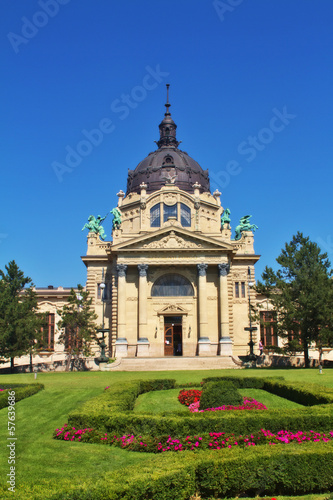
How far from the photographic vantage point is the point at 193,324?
51.3 m

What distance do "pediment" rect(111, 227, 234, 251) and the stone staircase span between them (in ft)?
38.4

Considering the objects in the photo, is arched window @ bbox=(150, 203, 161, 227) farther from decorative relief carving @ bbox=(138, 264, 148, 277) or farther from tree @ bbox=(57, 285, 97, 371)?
tree @ bbox=(57, 285, 97, 371)

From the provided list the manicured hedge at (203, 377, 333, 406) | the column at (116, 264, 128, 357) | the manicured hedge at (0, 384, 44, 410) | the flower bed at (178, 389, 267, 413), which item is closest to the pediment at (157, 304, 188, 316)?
the column at (116, 264, 128, 357)

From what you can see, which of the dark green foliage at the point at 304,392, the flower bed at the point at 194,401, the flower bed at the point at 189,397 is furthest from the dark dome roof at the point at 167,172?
the flower bed at the point at 194,401

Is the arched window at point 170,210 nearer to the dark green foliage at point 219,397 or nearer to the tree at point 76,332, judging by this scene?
the tree at point 76,332

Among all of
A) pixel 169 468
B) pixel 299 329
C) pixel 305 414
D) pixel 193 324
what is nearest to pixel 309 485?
pixel 169 468

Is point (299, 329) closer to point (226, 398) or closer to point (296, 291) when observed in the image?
point (296, 291)

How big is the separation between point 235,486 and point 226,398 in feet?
31.7

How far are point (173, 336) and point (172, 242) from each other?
10.2 metres

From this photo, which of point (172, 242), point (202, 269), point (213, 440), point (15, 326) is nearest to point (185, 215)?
point (172, 242)

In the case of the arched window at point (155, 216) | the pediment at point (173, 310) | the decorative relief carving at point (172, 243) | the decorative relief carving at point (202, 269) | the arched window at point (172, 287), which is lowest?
the pediment at point (173, 310)

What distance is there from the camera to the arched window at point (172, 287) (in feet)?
170

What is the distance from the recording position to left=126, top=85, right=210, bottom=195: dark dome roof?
210ft

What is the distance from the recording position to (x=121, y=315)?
50.1 meters
